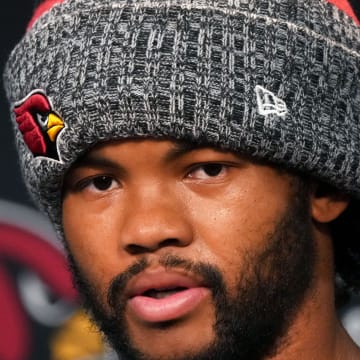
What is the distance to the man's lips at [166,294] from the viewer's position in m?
1.82

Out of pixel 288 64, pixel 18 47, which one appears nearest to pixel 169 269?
pixel 288 64

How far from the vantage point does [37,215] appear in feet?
10.3

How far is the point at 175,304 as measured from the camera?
1.83 meters

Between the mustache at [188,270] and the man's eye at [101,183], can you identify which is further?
the man's eye at [101,183]

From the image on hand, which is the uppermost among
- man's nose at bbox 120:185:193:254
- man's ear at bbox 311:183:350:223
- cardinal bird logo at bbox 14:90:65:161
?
cardinal bird logo at bbox 14:90:65:161

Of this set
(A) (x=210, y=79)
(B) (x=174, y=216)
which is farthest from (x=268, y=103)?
(B) (x=174, y=216)

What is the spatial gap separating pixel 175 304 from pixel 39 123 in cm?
38

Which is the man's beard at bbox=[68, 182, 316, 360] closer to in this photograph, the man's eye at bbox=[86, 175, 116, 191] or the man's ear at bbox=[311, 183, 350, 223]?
the man's ear at bbox=[311, 183, 350, 223]

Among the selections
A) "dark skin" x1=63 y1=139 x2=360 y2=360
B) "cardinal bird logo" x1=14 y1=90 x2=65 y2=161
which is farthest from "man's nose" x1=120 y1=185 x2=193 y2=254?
"cardinal bird logo" x1=14 y1=90 x2=65 y2=161

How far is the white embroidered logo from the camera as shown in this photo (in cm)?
183

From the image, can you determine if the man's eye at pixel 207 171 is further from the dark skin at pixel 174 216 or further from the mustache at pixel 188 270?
the mustache at pixel 188 270

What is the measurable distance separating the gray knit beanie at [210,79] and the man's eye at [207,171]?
49mm

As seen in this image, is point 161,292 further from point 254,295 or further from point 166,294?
point 254,295

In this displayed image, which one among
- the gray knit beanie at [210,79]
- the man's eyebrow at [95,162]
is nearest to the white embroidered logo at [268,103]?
the gray knit beanie at [210,79]
